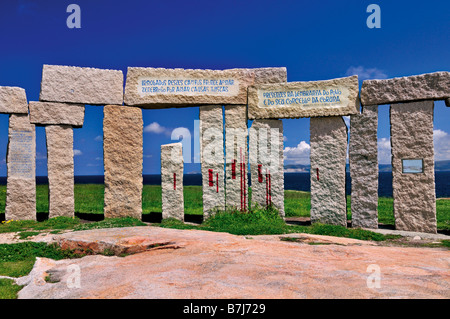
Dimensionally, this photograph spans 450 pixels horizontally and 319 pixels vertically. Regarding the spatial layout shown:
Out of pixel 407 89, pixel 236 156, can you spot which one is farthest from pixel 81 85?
pixel 407 89

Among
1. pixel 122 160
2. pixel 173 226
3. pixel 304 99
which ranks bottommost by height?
pixel 173 226

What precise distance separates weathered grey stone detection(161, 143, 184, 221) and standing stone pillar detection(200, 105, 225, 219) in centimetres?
78

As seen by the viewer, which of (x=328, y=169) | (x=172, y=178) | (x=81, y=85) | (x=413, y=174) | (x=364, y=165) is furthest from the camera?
(x=81, y=85)

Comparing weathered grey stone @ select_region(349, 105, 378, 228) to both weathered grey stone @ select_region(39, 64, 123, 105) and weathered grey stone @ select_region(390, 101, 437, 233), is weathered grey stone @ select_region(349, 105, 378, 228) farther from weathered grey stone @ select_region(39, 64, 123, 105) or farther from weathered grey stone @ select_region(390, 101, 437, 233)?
weathered grey stone @ select_region(39, 64, 123, 105)

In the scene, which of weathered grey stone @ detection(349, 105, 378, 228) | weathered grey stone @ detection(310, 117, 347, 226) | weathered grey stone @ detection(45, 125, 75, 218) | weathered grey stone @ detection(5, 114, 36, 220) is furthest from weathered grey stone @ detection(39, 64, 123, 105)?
weathered grey stone @ detection(349, 105, 378, 228)

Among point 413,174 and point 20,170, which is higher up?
point 20,170

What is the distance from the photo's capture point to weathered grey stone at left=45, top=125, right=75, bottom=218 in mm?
11438

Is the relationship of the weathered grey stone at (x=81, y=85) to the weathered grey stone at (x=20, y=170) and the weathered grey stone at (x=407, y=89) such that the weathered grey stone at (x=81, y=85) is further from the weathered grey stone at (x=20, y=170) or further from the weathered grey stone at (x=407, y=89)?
the weathered grey stone at (x=407, y=89)

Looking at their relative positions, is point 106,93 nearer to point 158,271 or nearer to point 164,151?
point 164,151

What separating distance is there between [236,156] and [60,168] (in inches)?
226

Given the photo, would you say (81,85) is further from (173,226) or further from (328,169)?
(328,169)

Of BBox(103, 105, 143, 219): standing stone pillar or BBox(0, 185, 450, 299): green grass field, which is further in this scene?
BBox(103, 105, 143, 219): standing stone pillar

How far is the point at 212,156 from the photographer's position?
37.4 feet

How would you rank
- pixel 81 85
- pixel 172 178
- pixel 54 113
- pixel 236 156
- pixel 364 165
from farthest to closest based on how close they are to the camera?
pixel 81 85
pixel 54 113
pixel 236 156
pixel 172 178
pixel 364 165
